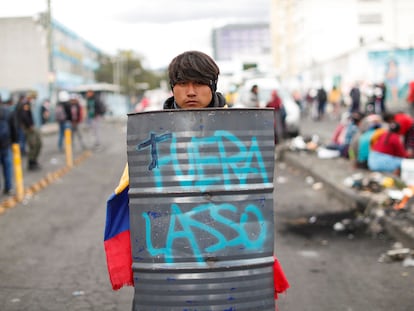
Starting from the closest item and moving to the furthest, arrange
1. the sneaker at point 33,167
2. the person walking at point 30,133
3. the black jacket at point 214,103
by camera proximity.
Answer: the black jacket at point 214,103
the person walking at point 30,133
the sneaker at point 33,167

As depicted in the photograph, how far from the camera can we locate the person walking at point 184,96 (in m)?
2.91

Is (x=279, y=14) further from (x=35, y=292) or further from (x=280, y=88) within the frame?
(x=35, y=292)

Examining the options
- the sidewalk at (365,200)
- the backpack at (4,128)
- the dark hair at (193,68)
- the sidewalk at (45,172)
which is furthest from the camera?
the backpack at (4,128)

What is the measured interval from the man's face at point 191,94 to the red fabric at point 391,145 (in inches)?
353

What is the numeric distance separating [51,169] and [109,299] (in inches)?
451

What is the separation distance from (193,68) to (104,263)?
13.8ft

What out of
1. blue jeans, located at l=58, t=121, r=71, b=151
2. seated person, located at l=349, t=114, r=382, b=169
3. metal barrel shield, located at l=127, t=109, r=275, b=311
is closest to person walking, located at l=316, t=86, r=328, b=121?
blue jeans, located at l=58, t=121, r=71, b=151

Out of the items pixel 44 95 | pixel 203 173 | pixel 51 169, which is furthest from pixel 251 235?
pixel 44 95

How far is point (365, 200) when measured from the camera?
357 inches

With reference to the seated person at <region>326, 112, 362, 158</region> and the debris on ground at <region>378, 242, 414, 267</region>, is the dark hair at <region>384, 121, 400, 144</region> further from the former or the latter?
the debris on ground at <region>378, 242, 414, 267</region>

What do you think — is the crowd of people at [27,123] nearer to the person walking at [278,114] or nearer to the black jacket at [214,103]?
the person walking at [278,114]

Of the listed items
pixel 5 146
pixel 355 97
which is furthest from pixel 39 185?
pixel 355 97

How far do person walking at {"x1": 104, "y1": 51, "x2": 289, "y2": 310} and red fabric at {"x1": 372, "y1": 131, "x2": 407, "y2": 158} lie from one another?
8.87 metres

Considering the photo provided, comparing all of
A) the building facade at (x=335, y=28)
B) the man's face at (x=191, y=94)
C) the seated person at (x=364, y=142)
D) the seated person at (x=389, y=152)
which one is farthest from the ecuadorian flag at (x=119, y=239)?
the building facade at (x=335, y=28)
